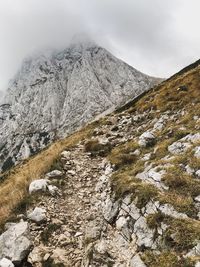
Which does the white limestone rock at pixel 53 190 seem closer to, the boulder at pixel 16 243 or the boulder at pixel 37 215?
the boulder at pixel 37 215

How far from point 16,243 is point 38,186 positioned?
14.4 ft

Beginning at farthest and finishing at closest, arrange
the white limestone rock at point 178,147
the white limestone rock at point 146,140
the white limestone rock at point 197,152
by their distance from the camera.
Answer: the white limestone rock at point 146,140 → the white limestone rock at point 178,147 → the white limestone rock at point 197,152

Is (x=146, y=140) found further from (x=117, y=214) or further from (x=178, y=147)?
(x=117, y=214)

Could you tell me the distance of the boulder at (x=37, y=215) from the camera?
592 inches

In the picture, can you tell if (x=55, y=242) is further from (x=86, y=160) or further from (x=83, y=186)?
(x=86, y=160)

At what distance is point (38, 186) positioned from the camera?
1752 centimetres

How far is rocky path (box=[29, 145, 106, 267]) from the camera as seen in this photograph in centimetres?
1340

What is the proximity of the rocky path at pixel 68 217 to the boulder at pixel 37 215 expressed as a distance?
0.22 m

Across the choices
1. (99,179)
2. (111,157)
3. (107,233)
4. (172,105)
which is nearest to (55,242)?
(107,233)

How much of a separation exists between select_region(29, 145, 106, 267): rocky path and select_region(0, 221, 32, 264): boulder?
1.17ft

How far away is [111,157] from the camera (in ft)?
74.8

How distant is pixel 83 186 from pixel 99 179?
1.13 metres

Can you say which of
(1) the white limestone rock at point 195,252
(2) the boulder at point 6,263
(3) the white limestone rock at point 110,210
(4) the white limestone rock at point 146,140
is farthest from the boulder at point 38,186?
(1) the white limestone rock at point 195,252

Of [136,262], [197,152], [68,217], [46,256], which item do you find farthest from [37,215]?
[197,152]
